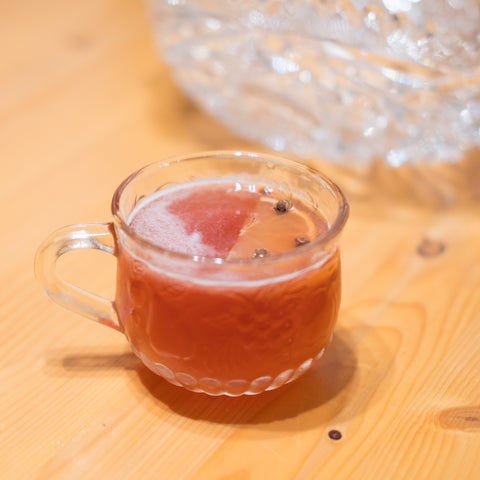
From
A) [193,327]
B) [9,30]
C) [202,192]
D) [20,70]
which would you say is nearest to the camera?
[193,327]

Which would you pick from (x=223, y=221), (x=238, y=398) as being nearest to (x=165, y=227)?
(x=223, y=221)

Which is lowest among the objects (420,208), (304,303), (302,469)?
(420,208)

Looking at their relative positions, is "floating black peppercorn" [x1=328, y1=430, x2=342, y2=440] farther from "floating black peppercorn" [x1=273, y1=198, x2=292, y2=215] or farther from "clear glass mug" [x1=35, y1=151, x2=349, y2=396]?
"floating black peppercorn" [x1=273, y1=198, x2=292, y2=215]

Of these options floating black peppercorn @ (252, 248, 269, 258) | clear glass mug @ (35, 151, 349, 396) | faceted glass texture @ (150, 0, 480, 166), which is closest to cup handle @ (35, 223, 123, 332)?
clear glass mug @ (35, 151, 349, 396)

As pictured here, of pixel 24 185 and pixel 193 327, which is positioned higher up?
pixel 193 327

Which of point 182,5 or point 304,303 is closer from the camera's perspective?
point 304,303

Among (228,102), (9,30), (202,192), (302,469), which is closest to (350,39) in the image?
(228,102)

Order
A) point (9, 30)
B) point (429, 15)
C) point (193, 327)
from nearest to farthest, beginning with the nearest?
1. point (193, 327)
2. point (429, 15)
3. point (9, 30)

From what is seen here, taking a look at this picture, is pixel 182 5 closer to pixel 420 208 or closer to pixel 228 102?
pixel 228 102
